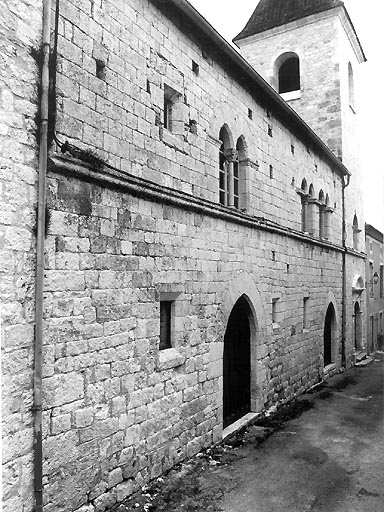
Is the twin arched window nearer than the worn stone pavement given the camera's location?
No

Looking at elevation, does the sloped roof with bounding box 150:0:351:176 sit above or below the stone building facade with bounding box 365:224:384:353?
above

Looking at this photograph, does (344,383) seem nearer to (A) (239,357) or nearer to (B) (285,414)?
(B) (285,414)

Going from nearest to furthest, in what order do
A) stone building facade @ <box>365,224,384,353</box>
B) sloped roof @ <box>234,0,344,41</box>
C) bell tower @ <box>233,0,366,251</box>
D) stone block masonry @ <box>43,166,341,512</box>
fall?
stone block masonry @ <box>43,166,341,512</box>, bell tower @ <box>233,0,366,251</box>, sloped roof @ <box>234,0,344,41</box>, stone building facade @ <box>365,224,384,353</box>

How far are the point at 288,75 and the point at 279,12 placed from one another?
2.35m

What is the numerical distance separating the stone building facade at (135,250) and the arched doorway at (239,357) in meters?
0.03

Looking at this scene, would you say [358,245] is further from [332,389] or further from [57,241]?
[57,241]

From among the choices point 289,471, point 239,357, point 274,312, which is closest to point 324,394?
point 274,312

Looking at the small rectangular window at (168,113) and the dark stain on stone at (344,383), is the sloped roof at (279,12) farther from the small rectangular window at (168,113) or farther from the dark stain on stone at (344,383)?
the dark stain on stone at (344,383)

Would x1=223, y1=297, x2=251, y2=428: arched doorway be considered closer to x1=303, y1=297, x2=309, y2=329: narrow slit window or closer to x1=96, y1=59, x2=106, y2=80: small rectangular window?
x1=303, y1=297, x2=309, y2=329: narrow slit window

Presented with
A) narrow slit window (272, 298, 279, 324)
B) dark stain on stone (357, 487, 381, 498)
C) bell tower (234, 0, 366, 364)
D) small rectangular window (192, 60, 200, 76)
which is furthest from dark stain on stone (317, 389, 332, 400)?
small rectangular window (192, 60, 200, 76)

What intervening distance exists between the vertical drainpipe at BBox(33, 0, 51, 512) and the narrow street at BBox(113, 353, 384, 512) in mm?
1317

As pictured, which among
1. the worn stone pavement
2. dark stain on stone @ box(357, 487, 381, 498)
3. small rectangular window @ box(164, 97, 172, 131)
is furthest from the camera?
small rectangular window @ box(164, 97, 172, 131)

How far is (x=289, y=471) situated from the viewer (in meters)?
5.96

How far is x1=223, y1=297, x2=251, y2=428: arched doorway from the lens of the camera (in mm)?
8180
